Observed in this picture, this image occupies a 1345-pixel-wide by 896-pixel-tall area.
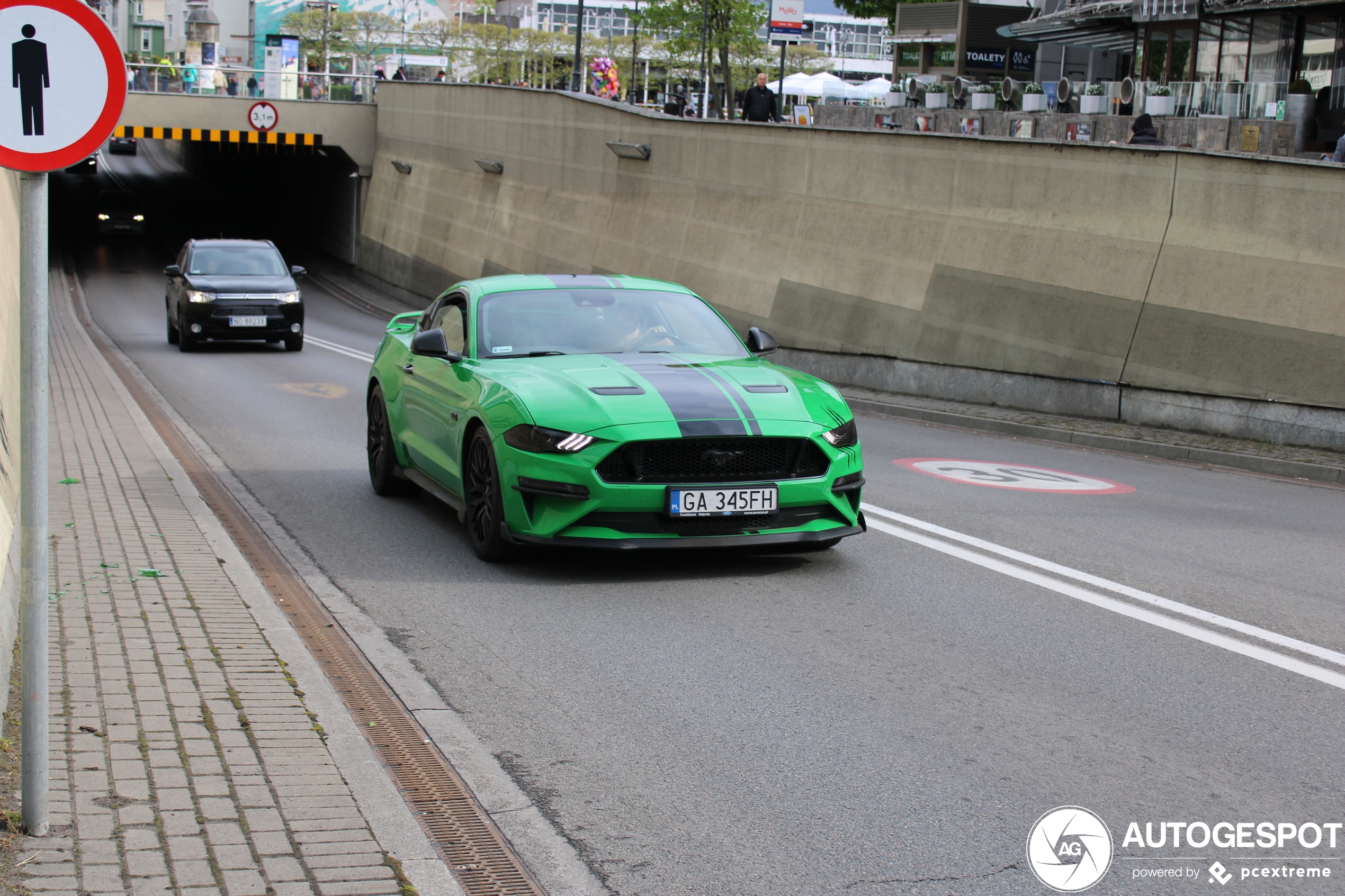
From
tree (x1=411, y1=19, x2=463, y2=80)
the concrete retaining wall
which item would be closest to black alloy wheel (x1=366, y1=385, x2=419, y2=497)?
the concrete retaining wall

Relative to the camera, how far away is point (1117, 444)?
14.5 meters

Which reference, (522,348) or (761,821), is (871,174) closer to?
(522,348)

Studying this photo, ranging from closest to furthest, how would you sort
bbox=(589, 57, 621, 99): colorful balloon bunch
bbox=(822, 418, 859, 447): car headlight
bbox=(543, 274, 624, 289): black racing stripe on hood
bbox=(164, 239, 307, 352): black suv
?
bbox=(822, 418, 859, 447): car headlight, bbox=(543, 274, 624, 289): black racing stripe on hood, bbox=(164, 239, 307, 352): black suv, bbox=(589, 57, 621, 99): colorful balloon bunch

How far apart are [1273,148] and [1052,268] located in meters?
7.05

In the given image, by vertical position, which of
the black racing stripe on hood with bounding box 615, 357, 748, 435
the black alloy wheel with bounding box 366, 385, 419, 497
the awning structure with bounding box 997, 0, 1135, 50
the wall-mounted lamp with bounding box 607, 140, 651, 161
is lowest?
the black alloy wheel with bounding box 366, 385, 419, 497

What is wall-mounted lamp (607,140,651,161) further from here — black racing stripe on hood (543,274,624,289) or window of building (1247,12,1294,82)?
black racing stripe on hood (543,274,624,289)

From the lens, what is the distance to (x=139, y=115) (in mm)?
43281

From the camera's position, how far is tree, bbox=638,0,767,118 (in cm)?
5066

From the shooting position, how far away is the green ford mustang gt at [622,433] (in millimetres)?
7508

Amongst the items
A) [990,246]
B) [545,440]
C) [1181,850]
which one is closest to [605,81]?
[990,246]

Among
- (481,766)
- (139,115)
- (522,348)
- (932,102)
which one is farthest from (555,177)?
(481,766)

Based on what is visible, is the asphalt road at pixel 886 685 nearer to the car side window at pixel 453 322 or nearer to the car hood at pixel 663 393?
the car hood at pixel 663 393

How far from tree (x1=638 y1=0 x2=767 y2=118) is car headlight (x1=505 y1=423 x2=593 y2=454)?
42883mm

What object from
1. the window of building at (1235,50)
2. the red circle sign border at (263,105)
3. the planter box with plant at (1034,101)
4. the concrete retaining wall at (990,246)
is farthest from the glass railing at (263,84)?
the window of building at (1235,50)
